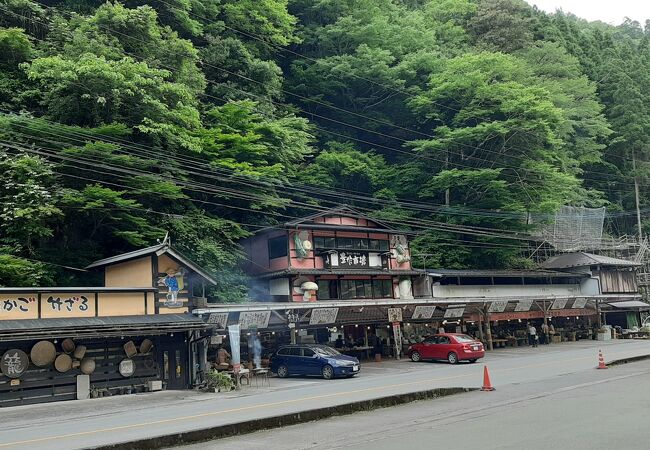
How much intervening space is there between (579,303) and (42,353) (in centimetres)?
3865

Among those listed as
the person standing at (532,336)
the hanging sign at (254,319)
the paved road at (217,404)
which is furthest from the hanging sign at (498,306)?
the hanging sign at (254,319)

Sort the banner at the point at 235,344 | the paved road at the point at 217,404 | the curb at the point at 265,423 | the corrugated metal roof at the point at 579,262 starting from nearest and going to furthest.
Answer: the curb at the point at 265,423, the paved road at the point at 217,404, the banner at the point at 235,344, the corrugated metal roof at the point at 579,262

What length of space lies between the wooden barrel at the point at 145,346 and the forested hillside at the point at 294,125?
542 cm

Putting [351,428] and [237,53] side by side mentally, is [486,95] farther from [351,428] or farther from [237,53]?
[351,428]

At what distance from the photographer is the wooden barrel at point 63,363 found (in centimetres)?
2048

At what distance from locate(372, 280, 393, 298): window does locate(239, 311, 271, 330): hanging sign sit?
12.7 meters

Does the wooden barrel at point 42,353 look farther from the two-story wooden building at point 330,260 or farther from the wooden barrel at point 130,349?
the two-story wooden building at point 330,260

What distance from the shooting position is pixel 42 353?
20031mm

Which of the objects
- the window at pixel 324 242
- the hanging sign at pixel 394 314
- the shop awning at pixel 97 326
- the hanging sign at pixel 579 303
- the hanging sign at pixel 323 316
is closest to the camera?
the shop awning at pixel 97 326

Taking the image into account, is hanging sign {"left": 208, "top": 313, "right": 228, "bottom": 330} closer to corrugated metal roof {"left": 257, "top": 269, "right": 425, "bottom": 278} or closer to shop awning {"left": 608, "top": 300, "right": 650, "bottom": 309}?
corrugated metal roof {"left": 257, "top": 269, "right": 425, "bottom": 278}

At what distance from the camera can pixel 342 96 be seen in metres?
51.3

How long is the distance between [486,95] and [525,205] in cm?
957

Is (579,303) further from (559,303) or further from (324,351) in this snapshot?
(324,351)

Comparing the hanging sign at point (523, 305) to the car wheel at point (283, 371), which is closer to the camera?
the car wheel at point (283, 371)
